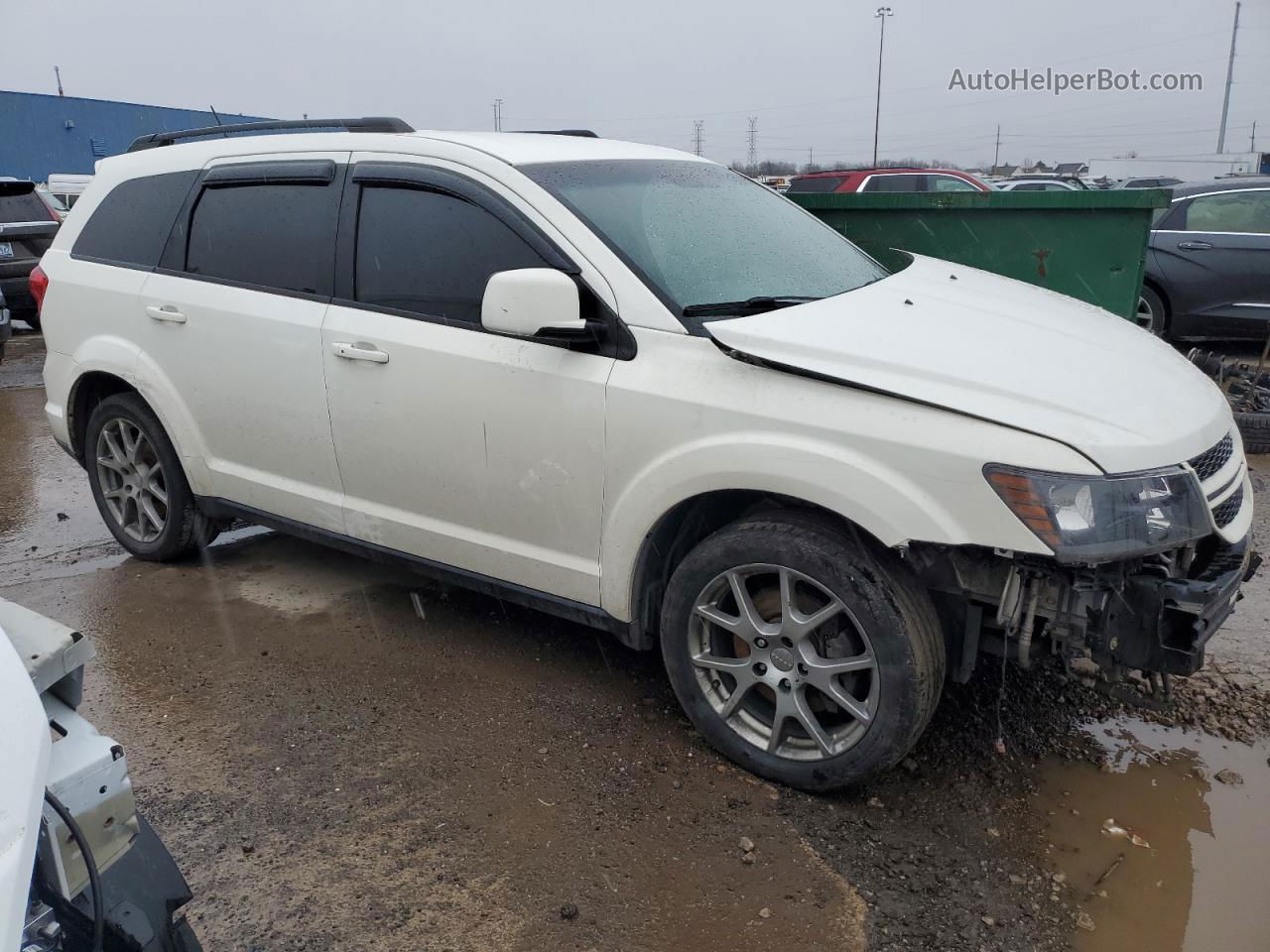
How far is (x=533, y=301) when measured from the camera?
2.87m

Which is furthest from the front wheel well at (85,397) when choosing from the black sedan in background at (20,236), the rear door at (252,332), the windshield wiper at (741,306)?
the black sedan in background at (20,236)

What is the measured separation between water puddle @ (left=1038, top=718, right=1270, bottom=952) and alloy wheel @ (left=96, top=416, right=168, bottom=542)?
3.78 meters

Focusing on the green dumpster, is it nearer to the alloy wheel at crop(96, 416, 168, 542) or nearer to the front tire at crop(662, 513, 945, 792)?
the front tire at crop(662, 513, 945, 792)

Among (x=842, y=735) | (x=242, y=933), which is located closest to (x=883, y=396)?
(x=842, y=735)

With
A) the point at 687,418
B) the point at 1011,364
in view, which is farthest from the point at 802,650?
the point at 1011,364

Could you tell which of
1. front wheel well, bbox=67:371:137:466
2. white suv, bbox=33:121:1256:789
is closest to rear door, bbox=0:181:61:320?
front wheel well, bbox=67:371:137:466

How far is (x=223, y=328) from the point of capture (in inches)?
153

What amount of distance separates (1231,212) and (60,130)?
3491 cm

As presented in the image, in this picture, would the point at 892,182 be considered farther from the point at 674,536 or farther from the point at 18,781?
the point at 18,781

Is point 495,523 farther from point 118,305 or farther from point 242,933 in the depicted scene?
point 118,305

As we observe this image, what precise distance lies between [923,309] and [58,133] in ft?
122

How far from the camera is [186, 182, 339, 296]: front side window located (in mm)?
3686

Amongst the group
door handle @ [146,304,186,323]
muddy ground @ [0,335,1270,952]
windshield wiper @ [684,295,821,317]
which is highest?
windshield wiper @ [684,295,821,317]

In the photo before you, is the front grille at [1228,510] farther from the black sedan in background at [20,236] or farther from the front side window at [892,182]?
the front side window at [892,182]
